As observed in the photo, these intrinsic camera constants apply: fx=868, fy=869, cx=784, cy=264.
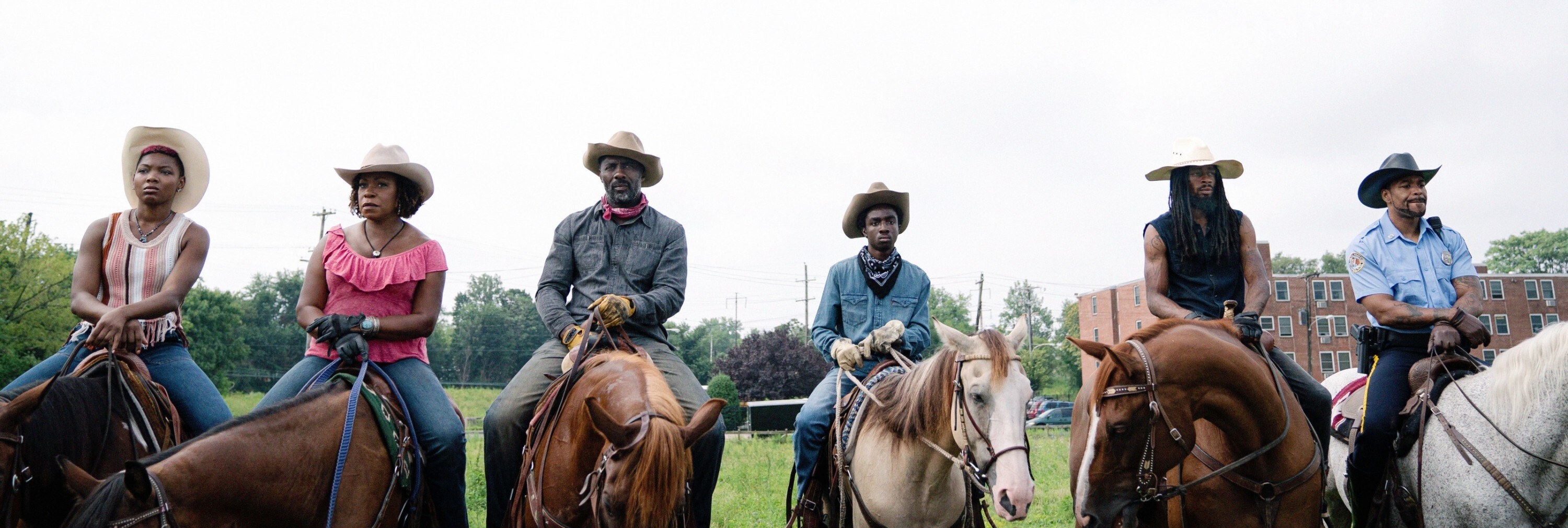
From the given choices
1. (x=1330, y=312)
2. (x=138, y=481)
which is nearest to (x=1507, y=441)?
(x=138, y=481)

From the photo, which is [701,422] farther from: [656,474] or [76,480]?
[76,480]

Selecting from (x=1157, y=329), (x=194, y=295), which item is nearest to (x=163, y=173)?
(x=1157, y=329)

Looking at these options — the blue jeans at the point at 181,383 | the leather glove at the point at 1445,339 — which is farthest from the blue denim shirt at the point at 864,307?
the blue jeans at the point at 181,383

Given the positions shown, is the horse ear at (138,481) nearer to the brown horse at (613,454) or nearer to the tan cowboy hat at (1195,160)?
the brown horse at (613,454)

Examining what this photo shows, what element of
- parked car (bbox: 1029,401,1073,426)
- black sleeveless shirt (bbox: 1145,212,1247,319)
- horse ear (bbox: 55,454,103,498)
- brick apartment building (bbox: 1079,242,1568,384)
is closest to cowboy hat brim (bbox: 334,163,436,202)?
horse ear (bbox: 55,454,103,498)

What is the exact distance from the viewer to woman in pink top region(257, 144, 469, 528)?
4.61 metres

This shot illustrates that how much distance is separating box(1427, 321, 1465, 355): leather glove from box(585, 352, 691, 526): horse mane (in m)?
4.23

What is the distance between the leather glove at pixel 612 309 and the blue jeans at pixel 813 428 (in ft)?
4.87

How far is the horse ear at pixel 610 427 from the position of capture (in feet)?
11.8

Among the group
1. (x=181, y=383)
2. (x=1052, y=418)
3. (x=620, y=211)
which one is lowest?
(x=1052, y=418)

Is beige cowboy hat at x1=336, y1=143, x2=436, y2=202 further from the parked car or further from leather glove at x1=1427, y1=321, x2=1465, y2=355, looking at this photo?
the parked car

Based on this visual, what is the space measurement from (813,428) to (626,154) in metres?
2.27

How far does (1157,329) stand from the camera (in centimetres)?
421

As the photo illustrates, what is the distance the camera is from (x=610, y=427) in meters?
3.63
